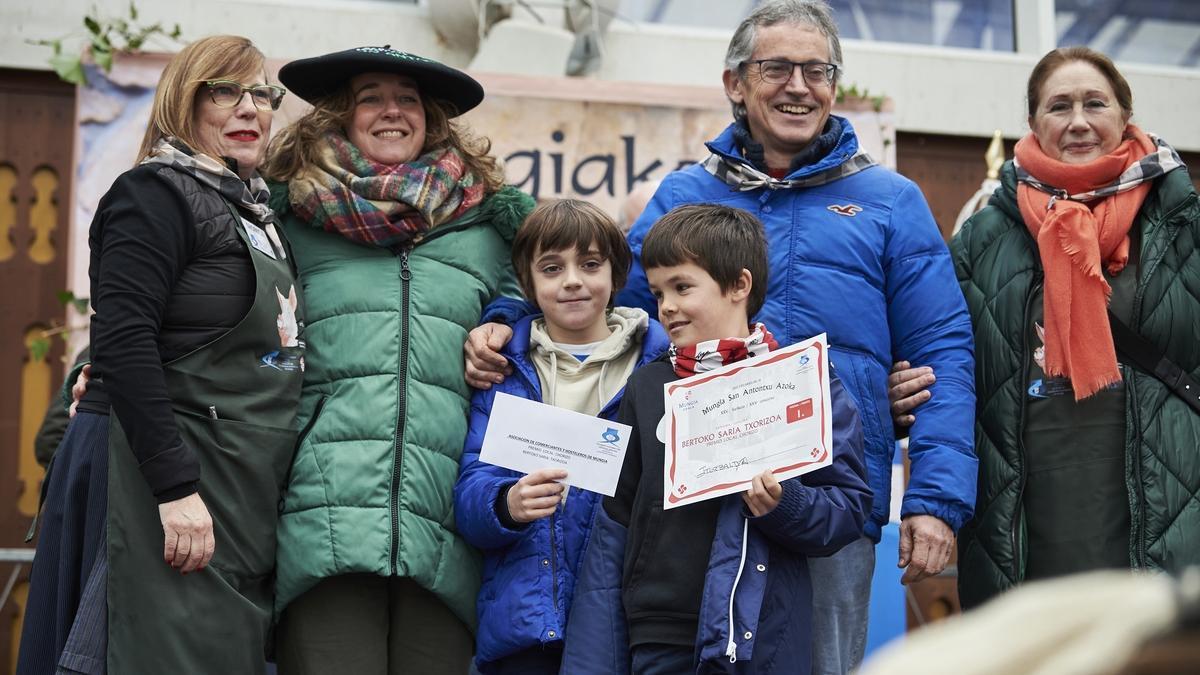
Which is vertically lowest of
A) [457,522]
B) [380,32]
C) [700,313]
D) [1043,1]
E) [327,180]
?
[457,522]

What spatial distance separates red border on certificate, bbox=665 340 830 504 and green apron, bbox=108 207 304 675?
0.88 meters

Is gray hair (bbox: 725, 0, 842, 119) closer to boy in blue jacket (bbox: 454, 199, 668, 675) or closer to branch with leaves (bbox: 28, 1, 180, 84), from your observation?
boy in blue jacket (bbox: 454, 199, 668, 675)

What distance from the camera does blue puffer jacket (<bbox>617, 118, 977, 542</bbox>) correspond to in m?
3.01

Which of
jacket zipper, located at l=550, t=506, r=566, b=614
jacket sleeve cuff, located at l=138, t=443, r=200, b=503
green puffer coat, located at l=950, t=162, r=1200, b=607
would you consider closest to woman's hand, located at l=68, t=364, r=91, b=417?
jacket sleeve cuff, located at l=138, t=443, r=200, b=503

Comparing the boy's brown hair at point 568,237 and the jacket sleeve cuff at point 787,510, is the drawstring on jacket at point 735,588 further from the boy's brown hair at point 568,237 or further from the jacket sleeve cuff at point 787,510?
the boy's brown hair at point 568,237

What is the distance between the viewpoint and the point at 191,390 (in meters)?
2.79

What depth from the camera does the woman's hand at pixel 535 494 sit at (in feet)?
9.31

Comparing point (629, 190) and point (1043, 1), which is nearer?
point (629, 190)

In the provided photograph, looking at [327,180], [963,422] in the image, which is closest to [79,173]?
[327,180]

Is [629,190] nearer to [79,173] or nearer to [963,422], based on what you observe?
[79,173]

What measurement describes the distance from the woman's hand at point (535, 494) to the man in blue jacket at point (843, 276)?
36 centimetres

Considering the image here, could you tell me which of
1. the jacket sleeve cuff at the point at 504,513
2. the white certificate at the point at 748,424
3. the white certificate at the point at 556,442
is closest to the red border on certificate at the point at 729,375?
the white certificate at the point at 748,424

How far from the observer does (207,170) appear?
291cm

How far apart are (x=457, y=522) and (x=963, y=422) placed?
46.4 inches
